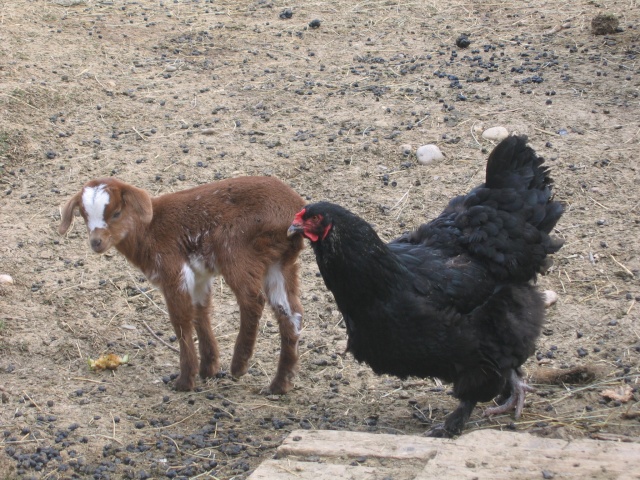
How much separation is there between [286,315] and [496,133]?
394 cm

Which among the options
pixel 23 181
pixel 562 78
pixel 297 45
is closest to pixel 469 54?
pixel 562 78

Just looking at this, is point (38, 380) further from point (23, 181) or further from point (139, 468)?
point (23, 181)

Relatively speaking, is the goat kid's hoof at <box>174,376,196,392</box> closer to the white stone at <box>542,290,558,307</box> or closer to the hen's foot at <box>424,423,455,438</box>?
the hen's foot at <box>424,423,455,438</box>

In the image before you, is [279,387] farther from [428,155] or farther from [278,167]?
[428,155]

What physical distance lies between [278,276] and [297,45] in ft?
20.2

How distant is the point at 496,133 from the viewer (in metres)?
8.63

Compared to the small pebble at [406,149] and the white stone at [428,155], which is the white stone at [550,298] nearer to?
the white stone at [428,155]

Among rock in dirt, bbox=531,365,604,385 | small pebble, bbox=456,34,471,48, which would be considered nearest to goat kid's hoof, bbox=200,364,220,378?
rock in dirt, bbox=531,365,604,385

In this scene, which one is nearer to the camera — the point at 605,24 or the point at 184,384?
the point at 184,384

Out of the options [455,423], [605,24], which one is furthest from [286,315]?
[605,24]

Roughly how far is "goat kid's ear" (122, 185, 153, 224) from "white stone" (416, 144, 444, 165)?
11.7ft

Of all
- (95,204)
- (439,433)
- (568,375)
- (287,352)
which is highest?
(95,204)

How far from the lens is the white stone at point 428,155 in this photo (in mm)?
8422

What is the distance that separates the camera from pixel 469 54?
10.5m
